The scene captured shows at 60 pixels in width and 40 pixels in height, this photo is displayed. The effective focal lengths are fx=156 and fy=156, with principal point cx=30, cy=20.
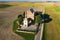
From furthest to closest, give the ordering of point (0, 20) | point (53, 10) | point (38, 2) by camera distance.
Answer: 1. point (38, 2)
2. point (53, 10)
3. point (0, 20)

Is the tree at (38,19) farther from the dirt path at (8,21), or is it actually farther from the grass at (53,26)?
the dirt path at (8,21)

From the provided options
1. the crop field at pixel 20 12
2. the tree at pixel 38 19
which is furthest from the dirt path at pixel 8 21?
the tree at pixel 38 19

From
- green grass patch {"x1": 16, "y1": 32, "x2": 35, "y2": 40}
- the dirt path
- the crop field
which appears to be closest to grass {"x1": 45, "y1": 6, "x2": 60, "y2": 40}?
the crop field

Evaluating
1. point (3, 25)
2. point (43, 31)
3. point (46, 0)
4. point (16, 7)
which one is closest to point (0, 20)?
point (3, 25)

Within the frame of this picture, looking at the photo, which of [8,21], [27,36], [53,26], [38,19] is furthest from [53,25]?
[8,21]

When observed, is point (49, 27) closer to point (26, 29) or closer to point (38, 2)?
point (26, 29)

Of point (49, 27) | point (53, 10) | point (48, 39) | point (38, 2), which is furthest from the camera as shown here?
point (38, 2)

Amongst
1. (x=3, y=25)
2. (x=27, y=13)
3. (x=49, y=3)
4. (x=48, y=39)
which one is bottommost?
(x=48, y=39)

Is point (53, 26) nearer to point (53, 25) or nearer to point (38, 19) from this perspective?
point (53, 25)

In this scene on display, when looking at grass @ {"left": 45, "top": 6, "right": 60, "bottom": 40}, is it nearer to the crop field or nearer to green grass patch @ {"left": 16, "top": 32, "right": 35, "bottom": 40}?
the crop field
